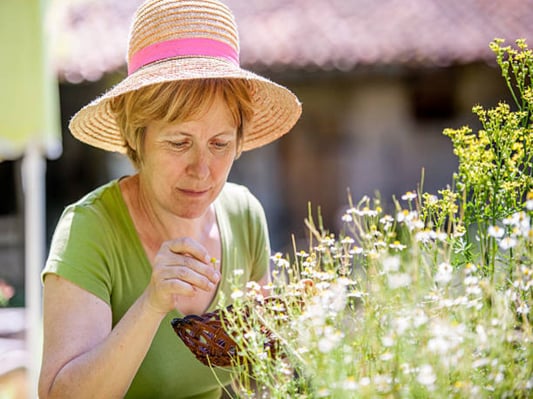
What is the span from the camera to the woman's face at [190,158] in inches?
71.9

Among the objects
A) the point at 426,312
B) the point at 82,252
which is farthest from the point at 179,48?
the point at 426,312

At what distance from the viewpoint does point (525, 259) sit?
142 cm

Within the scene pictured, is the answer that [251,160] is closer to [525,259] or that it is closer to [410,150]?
[410,150]

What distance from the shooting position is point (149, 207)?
205 cm

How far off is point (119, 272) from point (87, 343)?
27cm

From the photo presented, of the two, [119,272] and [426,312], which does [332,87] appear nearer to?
[119,272]

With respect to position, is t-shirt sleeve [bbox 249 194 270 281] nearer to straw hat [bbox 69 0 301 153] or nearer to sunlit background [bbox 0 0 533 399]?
straw hat [bbox 69 0 301 153]

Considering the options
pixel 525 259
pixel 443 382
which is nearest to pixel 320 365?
pixel 443 382

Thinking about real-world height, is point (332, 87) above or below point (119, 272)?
above

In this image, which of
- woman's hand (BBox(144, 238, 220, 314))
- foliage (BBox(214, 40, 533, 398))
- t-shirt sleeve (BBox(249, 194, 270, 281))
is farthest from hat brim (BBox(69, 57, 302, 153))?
foliage (BBox(214, 40, 533, 398))

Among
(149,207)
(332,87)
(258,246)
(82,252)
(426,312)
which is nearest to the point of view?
(426,312)

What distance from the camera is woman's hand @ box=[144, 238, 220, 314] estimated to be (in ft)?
4.87

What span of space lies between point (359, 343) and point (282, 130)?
1.14 m

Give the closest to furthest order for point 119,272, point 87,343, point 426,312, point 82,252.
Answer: point 426,312 → point 87,343 → point 82,252 → point 119,272
